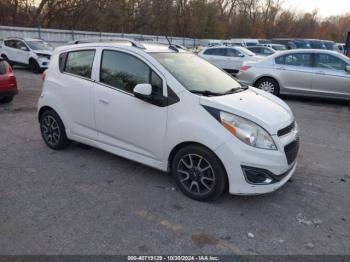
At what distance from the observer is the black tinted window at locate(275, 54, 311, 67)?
9070mm

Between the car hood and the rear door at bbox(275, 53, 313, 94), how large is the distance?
5794mm

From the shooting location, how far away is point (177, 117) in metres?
3.44

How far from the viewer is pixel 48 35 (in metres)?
25.1

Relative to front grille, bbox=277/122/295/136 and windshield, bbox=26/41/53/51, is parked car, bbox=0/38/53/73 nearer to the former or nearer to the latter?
windshield, bbox=26/41/53/51

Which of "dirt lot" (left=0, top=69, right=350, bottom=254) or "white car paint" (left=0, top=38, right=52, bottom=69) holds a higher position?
"white car paint" (left=0, top=38, right=52, bottom=69)

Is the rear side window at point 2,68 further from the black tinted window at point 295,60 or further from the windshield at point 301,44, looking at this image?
the windshield at point 301,44

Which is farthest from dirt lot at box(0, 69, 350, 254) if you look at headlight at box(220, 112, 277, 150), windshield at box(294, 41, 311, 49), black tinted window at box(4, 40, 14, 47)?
windshield at box(294, 41, 311, 49)

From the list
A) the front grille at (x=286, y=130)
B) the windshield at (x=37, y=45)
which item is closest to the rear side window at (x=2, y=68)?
the front grille at (x=286, y=130)

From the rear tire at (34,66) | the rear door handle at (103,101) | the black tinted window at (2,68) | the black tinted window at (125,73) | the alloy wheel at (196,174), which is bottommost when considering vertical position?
the alloy wheel at (196,174)

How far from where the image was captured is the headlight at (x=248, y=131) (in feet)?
10.3

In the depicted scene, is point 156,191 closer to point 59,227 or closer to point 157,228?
point 157,228

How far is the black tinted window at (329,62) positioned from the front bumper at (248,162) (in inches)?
261

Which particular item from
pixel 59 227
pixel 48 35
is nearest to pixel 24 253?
pixel 59 227

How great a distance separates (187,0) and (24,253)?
50.1 meters
